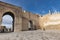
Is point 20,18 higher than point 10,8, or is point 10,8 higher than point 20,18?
point 10,8

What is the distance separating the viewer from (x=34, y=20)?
21.1 metres

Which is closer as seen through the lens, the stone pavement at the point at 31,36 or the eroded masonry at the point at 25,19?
the stone pavement at the point at 31,36

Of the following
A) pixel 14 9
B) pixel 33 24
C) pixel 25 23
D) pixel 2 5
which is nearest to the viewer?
pixel 2 5

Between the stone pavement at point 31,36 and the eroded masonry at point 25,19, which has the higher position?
the eroded masonry at point 25,19

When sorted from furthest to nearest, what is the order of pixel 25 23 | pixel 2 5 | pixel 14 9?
pixel 25 23 < pixel 14 9 < pixel 2 5

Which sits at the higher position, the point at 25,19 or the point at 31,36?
the point at 25,19

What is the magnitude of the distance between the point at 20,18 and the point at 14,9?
6.00 ft

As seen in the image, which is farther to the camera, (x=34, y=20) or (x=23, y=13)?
(x=34, y=20)

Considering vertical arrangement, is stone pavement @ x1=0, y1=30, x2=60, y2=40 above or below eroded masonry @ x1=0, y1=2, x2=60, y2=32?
below

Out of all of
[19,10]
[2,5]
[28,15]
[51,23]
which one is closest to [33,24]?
[28,15]

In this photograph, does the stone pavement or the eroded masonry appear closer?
the stone pavement

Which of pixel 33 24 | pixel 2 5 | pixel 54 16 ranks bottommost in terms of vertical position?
pixel 33 24

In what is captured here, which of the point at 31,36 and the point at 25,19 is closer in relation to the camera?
the point at 31,36

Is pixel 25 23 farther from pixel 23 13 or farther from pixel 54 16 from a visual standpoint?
pixel 54 16
